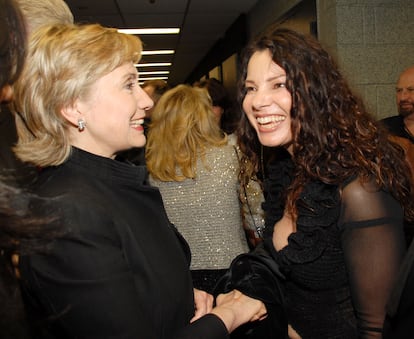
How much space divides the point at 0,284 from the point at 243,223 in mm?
1875

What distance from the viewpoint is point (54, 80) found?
3.62ft

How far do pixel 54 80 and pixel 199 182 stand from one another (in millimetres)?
1337

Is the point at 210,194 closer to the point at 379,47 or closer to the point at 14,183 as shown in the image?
the point at 14,183

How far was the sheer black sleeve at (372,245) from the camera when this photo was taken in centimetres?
121

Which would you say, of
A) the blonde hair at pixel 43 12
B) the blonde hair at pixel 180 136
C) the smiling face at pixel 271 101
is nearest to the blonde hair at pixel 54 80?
the blonde hair at pixel 43 12

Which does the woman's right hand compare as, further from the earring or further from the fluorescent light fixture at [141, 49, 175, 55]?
the fluorescent light fixture at [141, 49, 175, 55]

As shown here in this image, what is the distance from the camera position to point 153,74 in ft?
48.4

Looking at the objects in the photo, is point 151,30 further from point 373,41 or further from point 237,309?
point 237,309

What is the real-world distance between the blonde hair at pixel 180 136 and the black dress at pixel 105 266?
1.16 metres

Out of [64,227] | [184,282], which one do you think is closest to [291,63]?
[184,282]

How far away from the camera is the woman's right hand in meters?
1.24

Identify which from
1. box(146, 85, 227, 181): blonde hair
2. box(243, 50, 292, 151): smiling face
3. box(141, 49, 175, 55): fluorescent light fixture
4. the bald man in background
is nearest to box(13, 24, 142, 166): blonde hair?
box(243, 50, 292, 151): smiling face

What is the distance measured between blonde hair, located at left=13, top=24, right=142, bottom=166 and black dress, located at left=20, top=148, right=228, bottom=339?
2.4 inches

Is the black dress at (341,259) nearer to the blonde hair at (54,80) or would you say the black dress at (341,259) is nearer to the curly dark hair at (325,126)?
the curly dark hair at (325,126)
